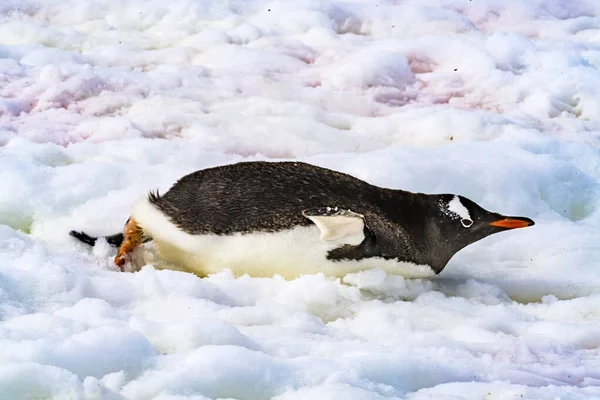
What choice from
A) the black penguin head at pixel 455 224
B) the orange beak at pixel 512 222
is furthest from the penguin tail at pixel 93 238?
the orange beak at pixel 512 222

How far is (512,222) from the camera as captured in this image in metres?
3.60

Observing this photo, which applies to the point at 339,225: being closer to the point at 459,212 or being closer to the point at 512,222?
the point at 459,212

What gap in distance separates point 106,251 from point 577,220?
7.66ft

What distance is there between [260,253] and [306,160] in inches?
55.4

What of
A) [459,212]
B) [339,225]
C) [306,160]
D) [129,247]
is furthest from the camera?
[306,160]

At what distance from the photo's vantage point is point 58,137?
5.10 m

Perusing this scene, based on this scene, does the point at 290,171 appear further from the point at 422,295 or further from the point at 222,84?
the point at 222,84

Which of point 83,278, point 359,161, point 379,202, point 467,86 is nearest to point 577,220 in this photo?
point 359,161

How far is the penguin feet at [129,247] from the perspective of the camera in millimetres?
3516

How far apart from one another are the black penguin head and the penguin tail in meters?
1.23

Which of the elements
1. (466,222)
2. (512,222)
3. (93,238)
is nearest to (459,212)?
(466,222)

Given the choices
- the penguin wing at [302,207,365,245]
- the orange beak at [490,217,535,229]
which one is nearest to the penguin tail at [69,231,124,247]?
the penguin wing at [302,207,365,245]

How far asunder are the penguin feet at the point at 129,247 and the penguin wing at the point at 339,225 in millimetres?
651

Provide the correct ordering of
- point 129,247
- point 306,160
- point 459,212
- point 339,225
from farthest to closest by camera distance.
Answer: point 306,160 → point 459,212 → point 129,247 → point 339,225
